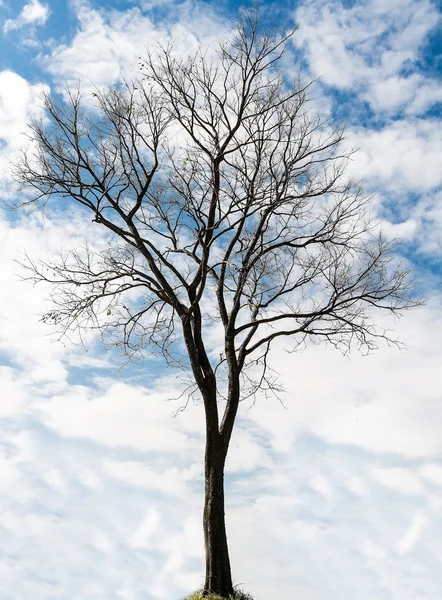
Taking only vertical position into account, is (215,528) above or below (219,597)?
above

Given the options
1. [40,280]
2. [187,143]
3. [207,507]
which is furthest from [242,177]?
[207,507]

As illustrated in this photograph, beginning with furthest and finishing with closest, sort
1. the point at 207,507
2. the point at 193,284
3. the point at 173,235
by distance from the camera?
the point at 173,235 → the point at 193,284 → the point at 207,507

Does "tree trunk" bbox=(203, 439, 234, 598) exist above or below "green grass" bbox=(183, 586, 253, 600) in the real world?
above

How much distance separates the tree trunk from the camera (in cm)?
898

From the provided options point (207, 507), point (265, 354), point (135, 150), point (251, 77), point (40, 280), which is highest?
point (251, 77)

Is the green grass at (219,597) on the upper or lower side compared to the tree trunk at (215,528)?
lower

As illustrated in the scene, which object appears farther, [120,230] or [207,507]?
[120,230]

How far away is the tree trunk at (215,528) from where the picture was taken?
8.98 metres

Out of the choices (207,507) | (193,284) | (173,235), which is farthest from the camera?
(173,235)

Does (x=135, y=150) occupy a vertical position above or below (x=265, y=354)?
above

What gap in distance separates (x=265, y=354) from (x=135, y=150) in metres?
4.51

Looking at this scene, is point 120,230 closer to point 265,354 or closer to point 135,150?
point 135,150

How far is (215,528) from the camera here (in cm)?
914

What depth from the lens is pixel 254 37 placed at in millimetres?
10180
